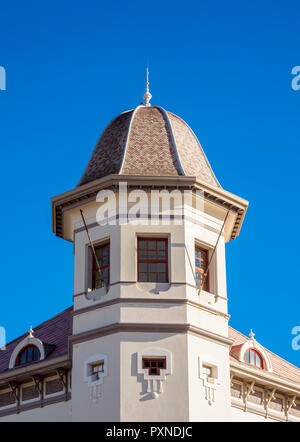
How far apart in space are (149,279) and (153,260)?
629mm

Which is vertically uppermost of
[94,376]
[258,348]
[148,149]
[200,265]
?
[148,149]

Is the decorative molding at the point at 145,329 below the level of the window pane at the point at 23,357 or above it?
below

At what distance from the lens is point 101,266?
103 ft

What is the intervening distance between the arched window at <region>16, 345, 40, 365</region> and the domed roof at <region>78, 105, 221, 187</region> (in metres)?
5.83

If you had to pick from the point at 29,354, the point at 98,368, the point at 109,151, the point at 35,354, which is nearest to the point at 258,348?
the point at 98,368

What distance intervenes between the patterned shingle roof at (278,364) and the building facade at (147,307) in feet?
2.72

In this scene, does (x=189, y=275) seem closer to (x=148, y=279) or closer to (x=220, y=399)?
(x=148, y=279)

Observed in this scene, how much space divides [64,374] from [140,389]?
13.4 feet

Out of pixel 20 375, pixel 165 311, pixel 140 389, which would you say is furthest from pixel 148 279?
pixel 20 375

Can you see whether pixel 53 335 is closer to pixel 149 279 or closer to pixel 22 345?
pixel 22 345

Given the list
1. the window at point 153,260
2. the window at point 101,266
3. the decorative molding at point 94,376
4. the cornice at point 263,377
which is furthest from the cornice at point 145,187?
the decorative molding at point 94,376

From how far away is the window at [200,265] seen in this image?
31.4m

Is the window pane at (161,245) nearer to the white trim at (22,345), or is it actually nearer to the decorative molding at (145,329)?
the decorative molding at (145,329)

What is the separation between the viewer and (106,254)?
103 feet
